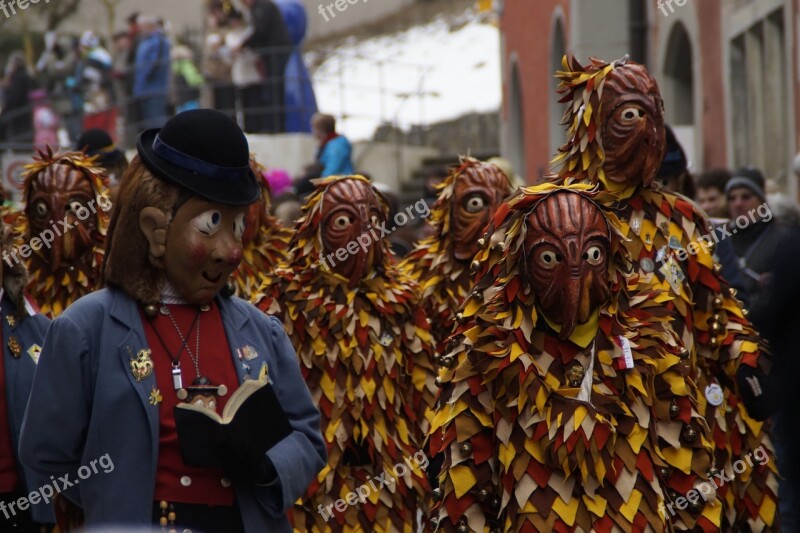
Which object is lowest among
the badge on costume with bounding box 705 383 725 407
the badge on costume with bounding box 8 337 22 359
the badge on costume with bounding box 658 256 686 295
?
the badge on costume with bounding box 705 383 725 407

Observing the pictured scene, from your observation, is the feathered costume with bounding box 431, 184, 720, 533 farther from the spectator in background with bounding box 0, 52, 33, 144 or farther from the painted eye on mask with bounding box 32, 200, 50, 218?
the spectator in background with bounding box 0, 52, 33, 144

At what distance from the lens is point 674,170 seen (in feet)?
27.8

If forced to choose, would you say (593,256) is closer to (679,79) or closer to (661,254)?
(661,254)

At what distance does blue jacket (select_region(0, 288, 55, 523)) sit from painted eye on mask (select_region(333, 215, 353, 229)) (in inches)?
69.0

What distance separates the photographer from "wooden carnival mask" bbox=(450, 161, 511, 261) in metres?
8.85

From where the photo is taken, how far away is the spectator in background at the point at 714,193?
1145cm

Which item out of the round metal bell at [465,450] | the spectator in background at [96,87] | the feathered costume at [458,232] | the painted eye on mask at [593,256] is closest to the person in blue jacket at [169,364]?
the round metal bell at [465,450]

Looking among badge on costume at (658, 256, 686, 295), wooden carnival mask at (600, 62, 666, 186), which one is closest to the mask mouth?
wooden carnival mask at (600, 62, 666, 186)

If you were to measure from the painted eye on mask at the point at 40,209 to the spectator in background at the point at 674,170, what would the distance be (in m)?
3.22

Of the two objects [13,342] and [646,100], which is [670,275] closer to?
[646,100]

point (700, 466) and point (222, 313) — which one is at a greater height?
point (222, 313)

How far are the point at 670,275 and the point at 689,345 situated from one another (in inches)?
12.7

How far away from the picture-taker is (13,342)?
652cm

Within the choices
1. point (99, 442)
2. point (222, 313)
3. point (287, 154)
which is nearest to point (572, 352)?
point (222, 313)
